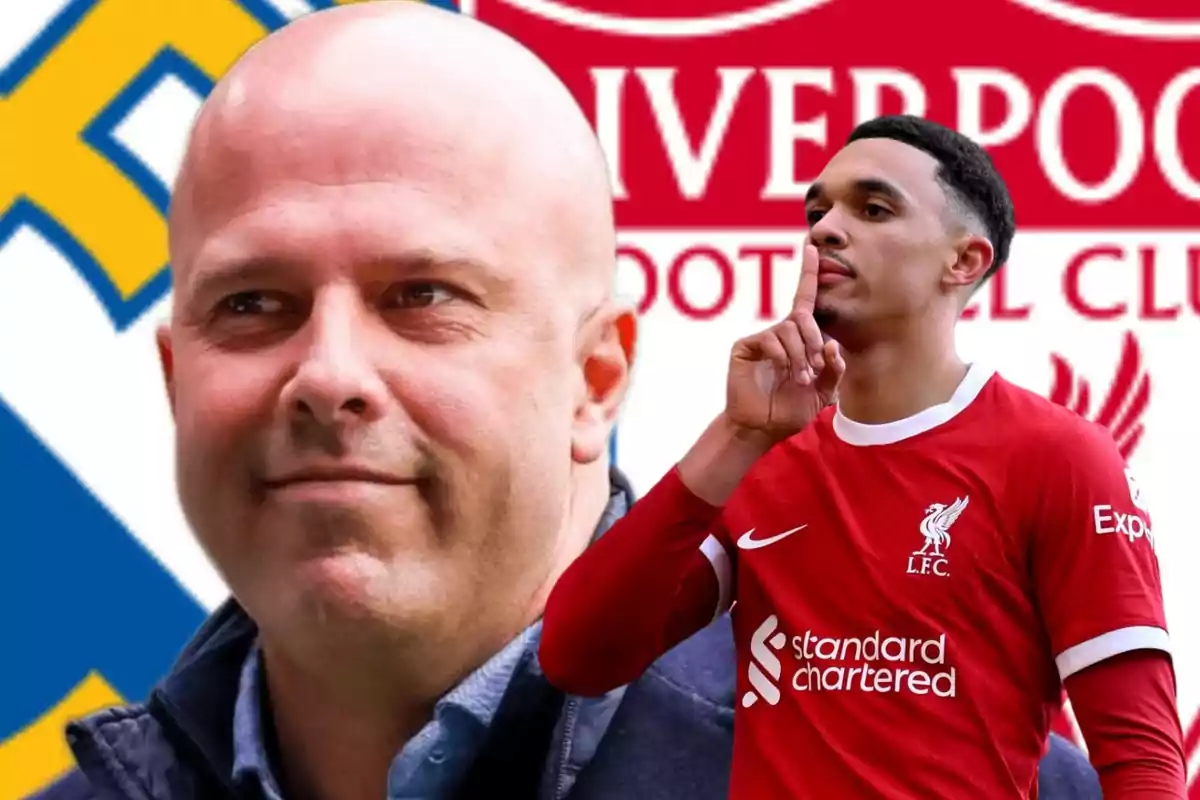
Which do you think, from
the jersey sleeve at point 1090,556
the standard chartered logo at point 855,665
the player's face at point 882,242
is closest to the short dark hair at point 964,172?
the player's face at point 882,242

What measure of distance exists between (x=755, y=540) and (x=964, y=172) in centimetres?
26

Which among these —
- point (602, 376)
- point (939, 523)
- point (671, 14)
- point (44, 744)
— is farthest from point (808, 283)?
point (44, 744)

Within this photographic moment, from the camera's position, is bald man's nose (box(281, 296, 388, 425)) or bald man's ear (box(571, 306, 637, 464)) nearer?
bald man's nose (box(281, 296, 388, 425))

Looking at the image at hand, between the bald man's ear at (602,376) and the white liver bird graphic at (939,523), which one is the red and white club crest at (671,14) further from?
the white liver bird graphic at (939,523)

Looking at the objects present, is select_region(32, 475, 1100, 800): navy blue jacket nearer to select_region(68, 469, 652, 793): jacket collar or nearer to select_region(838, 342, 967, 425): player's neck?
select_region(68, 469, 652, 793): jacket collar

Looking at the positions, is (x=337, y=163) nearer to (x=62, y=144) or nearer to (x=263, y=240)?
(x=263, y=240)

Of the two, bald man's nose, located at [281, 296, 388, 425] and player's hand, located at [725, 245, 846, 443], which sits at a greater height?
bald man's nose, located at [281, 296, 388, 425]

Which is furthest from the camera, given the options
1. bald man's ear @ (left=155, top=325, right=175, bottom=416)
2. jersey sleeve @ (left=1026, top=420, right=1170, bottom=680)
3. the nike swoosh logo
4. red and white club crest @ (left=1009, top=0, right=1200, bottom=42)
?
red and white club crest @ (left=1009, top=0, right=1200, bottom=42)

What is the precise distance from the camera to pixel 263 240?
104 cm

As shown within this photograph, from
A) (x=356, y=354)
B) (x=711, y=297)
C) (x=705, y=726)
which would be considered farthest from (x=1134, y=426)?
(x=356, y=354)

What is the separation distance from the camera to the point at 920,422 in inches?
36.9

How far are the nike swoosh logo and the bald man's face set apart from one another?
181mm

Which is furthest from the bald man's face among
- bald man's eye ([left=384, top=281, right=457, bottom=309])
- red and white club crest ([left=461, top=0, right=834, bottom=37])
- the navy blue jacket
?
red and white club crest ([left=461, top=0, right=834, bottom=37])

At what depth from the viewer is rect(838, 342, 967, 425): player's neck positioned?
937mm
